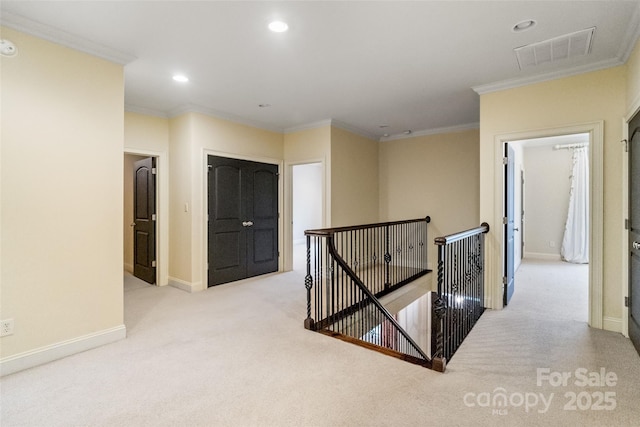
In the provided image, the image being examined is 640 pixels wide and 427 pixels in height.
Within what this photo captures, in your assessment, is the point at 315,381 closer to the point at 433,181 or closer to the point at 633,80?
the point at 633,80

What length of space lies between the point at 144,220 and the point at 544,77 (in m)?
5.51

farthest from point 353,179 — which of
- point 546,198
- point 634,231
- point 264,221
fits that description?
point 546,198

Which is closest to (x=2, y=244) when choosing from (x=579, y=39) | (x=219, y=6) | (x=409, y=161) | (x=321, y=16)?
(x=219, y=6)

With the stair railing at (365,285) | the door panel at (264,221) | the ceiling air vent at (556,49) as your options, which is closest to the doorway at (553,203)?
the stair railing at (365,285)

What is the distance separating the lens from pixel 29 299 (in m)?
2.36

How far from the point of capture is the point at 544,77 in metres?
3.21

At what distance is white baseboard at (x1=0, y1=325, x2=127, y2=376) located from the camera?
2.27 meters

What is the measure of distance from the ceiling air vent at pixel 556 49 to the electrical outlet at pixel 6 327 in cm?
457

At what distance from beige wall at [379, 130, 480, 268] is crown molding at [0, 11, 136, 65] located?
15.4 feet

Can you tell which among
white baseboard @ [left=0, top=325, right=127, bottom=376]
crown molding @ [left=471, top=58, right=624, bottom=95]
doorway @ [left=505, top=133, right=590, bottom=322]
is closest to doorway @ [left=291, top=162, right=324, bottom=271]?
doorway @ [left=505, top=133, right=590, bottom=322]

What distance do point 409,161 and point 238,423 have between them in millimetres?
5338

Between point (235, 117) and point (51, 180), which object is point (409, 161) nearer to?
point (235, 117)

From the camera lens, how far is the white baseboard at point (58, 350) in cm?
227

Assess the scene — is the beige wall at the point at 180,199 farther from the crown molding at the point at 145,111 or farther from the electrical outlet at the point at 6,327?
the electrical outlet at the point at 6,327
